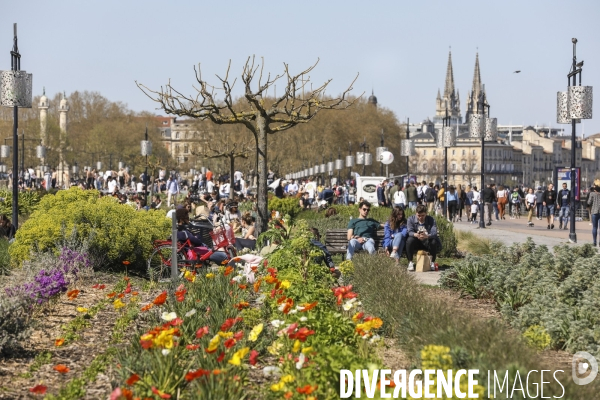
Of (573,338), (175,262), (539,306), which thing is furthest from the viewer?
(175,262)

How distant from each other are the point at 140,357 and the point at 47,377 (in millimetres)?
876

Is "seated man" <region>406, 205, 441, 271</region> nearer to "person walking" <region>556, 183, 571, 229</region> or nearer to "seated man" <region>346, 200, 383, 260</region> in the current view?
"seated man" <region>346, 200, 383, 260</region>

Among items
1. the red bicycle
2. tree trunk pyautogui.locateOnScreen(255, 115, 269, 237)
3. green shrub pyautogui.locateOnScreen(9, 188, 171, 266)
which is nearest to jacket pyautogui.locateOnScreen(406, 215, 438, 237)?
tree trunk pyautogui.locateOnScreen(255, 115, 269, 237)

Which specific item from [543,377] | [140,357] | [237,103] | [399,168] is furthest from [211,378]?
[399,168]

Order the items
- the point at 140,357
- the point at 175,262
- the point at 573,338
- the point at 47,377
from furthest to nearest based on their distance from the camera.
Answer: the point at 175,262, the point at 573,338, the point at 47,377, the point at 140,357

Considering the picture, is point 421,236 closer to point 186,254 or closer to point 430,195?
point 186,254

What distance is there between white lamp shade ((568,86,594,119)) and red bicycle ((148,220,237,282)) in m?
11.1

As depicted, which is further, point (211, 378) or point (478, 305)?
point (478, 305)

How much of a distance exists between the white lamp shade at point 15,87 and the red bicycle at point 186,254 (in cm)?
660

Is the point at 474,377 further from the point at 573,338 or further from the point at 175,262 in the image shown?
the point at 175,262

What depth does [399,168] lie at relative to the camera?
423ft

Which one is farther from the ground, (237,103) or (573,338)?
(237,103)

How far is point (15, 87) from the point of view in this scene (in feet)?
67.8

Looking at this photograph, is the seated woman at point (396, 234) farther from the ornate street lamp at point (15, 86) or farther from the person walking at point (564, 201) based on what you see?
the person walking at point (564, 201)
